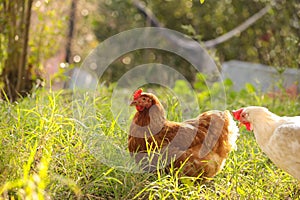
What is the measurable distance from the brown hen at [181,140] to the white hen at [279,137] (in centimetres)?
30

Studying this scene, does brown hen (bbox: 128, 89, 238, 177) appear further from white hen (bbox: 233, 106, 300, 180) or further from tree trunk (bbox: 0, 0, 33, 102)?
tree trunk (bbox: 0, 0, 33, 102)

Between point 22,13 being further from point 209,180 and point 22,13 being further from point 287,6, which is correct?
point 287,6

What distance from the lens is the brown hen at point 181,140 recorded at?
3115 mm

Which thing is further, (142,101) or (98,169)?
(142,101)

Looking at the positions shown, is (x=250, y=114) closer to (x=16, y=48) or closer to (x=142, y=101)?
(x=142, y=101)

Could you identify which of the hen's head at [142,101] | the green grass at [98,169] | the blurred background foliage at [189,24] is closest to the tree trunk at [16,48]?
the green grass at [98,169]

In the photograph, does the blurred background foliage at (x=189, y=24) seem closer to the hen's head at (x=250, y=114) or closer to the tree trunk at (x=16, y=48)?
the tree trunk at (x=16, y=48)

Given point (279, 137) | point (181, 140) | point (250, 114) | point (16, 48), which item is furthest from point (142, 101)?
point (16, 48)

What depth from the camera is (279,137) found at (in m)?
2.86

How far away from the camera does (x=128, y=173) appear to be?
290cm

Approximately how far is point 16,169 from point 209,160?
121cm

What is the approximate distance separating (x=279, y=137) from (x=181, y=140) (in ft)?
2.04

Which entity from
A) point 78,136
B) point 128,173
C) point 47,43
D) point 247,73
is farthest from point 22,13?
point 247,73

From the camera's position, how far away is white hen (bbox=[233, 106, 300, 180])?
9.25ft
